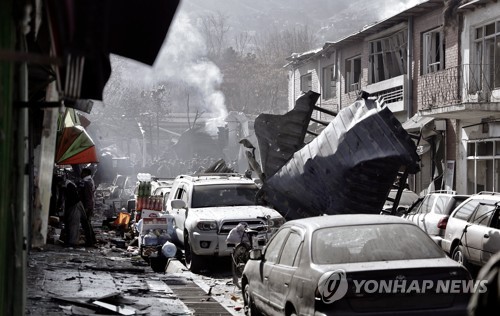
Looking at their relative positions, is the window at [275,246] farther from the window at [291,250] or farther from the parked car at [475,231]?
the parked car at [475,231]

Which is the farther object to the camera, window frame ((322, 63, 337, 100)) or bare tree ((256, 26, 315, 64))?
bare tree ((256, 26, 315, 64))

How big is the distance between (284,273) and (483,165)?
1907 cm

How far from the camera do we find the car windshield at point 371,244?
8.20 meters

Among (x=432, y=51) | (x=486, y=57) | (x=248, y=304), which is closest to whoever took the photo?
(x=248, y=304)

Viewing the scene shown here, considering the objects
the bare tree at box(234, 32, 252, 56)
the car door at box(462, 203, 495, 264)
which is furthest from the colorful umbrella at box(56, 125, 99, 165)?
the bare tree at box(234, 32, 252, 56)

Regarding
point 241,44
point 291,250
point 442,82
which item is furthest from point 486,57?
point 241,44

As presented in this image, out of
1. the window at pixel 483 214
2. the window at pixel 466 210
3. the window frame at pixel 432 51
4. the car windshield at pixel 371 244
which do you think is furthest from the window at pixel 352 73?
the car windshield at pixel 371 244

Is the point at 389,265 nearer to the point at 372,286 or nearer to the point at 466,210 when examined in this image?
the point at 372,286

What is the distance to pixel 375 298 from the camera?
25.1ft

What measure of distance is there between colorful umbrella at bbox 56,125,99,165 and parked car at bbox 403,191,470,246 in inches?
288

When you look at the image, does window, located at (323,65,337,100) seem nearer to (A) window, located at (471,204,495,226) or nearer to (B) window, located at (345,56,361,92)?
(B) window, located at (345,56,361,92)

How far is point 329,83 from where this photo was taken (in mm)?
41031

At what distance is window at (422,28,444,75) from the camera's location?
2894 cm

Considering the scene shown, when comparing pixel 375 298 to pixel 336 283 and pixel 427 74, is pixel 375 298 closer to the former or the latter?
Answer: pixel 336 283
